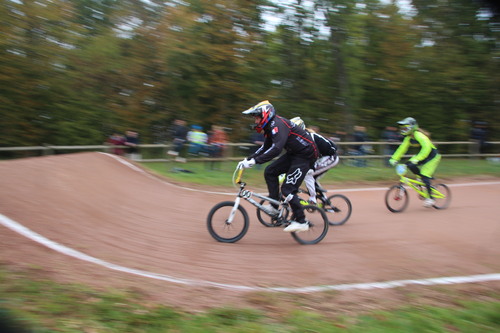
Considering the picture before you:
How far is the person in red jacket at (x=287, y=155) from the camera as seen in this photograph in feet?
23.4

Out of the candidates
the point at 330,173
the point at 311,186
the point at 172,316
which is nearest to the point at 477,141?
the point at 330,173

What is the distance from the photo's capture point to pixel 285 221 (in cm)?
771

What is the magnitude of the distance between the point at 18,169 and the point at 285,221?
5681 millimetres

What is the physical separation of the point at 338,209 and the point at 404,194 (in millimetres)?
2320

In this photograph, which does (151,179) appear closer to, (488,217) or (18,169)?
(18,169)

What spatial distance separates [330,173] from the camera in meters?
15.3

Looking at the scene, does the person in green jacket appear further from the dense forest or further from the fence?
the dense forest

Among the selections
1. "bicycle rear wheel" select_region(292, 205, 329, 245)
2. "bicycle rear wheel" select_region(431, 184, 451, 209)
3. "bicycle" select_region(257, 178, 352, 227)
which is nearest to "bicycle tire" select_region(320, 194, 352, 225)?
"bicycle" select_region(257, 178, 352, 227)

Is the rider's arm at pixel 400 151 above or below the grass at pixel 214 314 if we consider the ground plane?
above

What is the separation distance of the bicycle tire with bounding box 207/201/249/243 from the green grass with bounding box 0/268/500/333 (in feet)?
8.38

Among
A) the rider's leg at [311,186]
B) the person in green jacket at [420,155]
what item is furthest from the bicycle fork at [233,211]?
the person in green jacket at [420,155]

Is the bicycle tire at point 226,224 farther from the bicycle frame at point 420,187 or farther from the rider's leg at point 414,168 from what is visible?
the rider's leg at point 414,168

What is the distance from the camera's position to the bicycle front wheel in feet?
34.4

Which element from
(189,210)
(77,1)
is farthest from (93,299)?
(77,1)
